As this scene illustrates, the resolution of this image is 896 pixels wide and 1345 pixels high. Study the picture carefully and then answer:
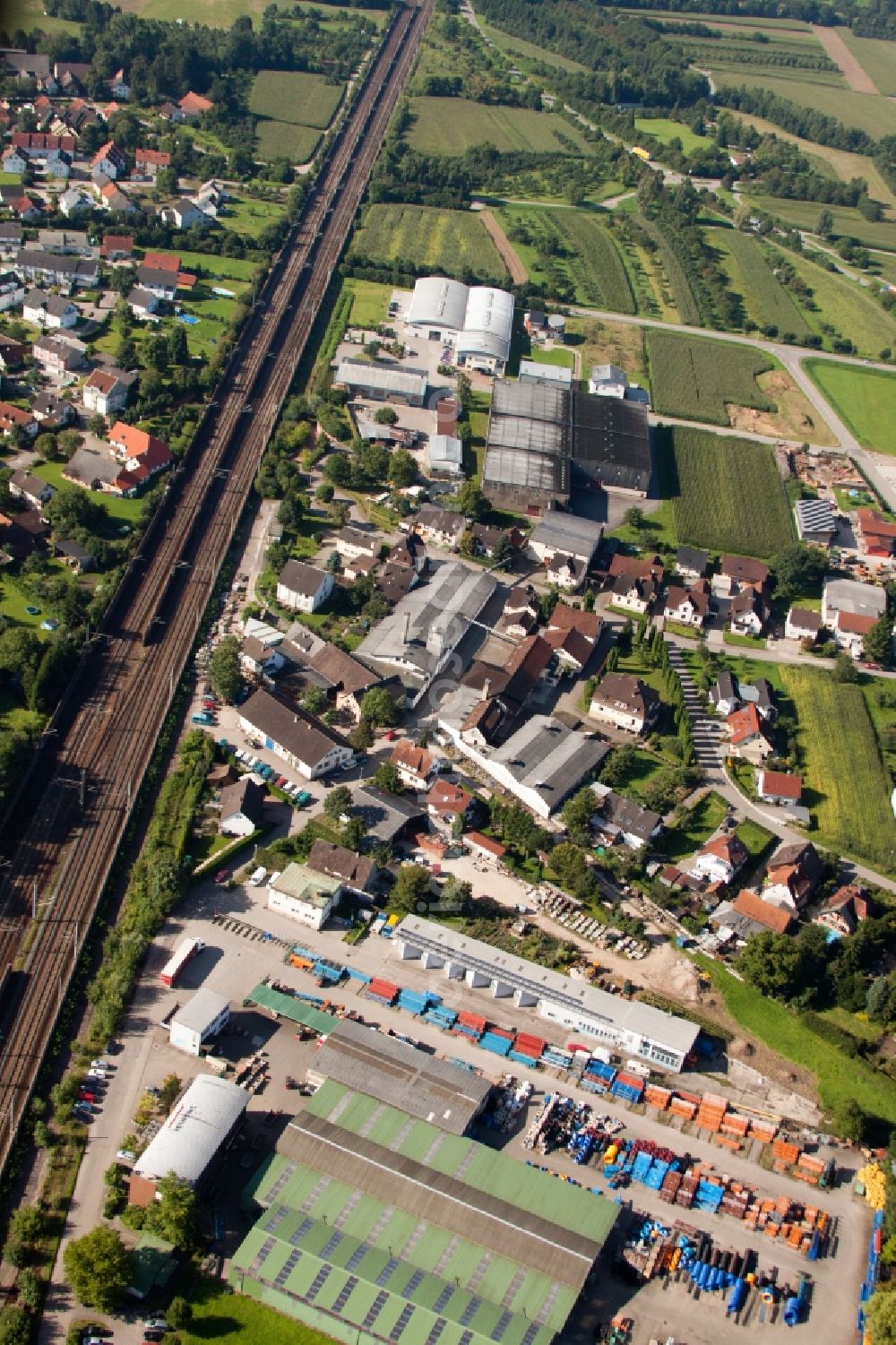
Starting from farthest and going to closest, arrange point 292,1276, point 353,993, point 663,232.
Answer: point 663,232
point 353,993
point 292,1276

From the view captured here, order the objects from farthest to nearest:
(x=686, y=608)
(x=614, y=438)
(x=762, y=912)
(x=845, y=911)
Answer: (x=614, y=438) < (x=686, y=608) < (x=845, y=911) < (x=762, y=912)

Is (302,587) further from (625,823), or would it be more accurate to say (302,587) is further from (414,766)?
(625,823)

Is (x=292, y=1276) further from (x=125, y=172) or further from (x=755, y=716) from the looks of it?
(x=125, y=172)

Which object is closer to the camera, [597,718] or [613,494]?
[597,718]

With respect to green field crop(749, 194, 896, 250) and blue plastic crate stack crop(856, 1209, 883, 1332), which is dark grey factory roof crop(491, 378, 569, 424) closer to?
blue plastic crate stack crop(856, 1209, 883, 1332)

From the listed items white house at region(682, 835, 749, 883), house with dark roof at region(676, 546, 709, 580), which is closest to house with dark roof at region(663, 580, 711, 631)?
house with dark roof at region(676, 546, 709, 580)

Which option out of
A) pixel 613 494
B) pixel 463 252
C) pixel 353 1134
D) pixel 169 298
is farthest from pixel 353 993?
pixel 463 252

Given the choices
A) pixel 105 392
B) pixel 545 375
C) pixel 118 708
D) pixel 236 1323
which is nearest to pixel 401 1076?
pixel 236 1323
